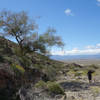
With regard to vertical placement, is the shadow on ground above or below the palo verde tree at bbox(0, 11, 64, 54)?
below

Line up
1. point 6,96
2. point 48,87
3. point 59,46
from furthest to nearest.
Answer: point 59,46, point 48,87, point 6,96

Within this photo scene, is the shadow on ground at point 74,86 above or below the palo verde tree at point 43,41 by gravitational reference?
below

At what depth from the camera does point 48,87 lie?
29.5 ft

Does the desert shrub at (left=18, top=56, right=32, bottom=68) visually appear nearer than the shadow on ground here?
No

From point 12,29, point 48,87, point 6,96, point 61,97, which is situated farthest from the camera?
point 12,29

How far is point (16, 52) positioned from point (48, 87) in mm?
8866

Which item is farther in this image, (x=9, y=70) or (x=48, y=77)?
(x=48, y=77)

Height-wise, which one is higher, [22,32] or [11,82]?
[22,32]

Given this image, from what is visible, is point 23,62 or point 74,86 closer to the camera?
point 74,86

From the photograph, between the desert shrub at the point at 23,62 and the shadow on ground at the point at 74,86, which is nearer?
the shadow on ground at the point at 74,86

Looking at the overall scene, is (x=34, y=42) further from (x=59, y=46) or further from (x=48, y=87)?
(x=48, y=87)

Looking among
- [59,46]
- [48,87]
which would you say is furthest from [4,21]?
[48,87]

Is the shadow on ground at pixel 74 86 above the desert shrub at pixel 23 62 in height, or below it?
below

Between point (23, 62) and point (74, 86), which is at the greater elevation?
point (23, 62)
